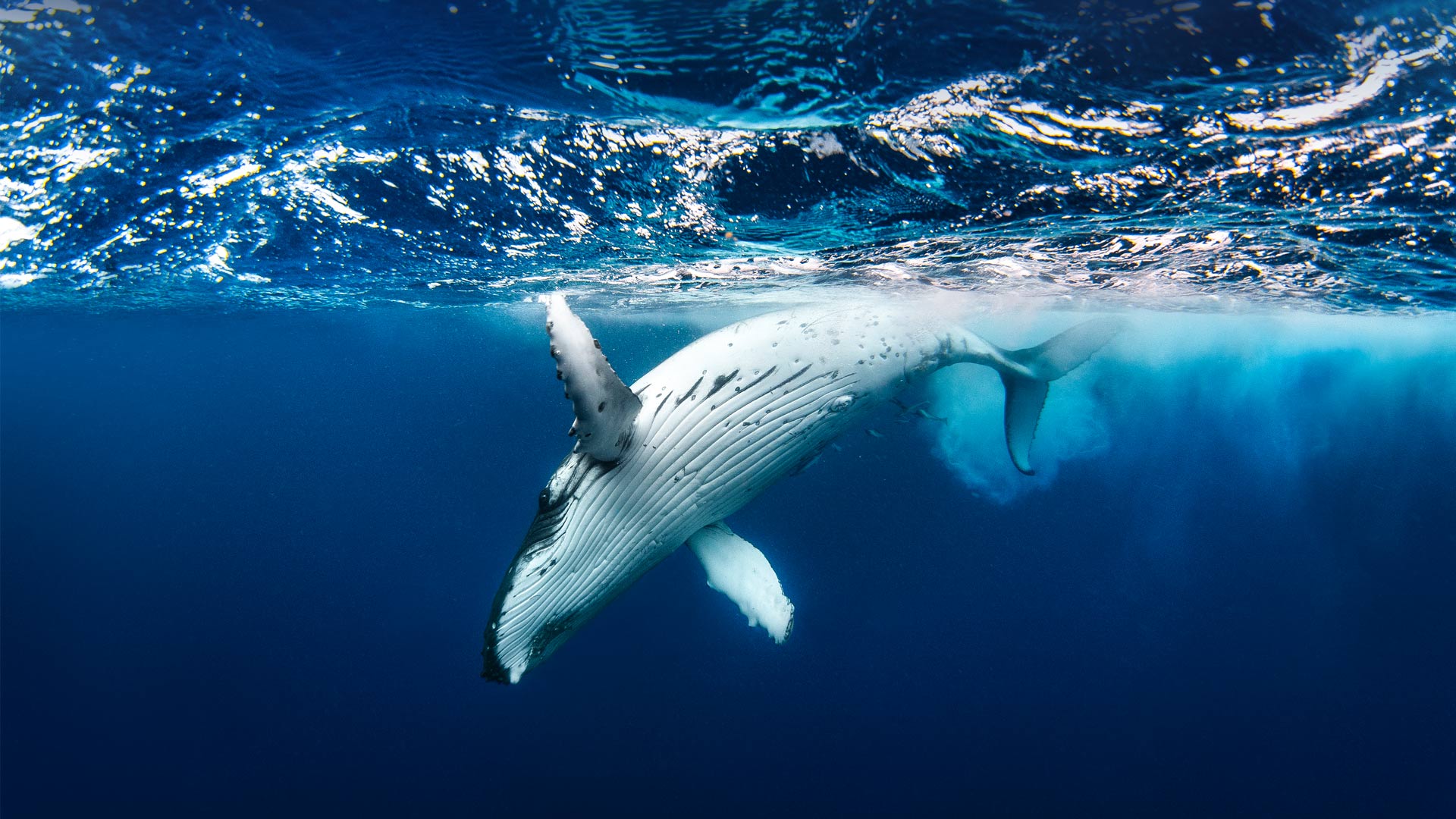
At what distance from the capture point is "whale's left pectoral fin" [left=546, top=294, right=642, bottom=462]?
2441mm

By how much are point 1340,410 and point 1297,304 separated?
31.4m

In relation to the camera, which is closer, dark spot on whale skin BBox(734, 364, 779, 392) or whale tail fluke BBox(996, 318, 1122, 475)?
dark spot on whale skin BBox(734, 364, 779, 392)

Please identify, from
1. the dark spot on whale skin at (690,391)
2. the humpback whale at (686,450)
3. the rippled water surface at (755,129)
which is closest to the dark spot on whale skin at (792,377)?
the humpback whale at (686,450)

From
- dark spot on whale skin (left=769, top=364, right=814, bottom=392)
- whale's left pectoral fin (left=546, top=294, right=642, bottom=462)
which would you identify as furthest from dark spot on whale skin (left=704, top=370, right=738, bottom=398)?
whale's left pectoral fin (left=546, top=294, right=642, bottom=462)

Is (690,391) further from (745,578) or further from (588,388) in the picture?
(745,578)

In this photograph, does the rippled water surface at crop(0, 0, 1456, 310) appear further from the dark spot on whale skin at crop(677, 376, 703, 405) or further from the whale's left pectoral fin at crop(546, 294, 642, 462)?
the whale's left pectoral fin at crop(546, 294, 642, 462)

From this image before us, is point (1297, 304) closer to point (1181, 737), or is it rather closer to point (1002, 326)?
point (1002, 326)

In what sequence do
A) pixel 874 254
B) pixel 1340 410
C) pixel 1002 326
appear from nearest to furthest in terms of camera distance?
pixel 874 254
pixel 1002 326
pixel 1340 410

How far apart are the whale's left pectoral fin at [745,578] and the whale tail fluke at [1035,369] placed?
4888 millimetres

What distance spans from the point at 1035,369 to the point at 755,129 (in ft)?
15.8

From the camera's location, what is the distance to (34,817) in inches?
734

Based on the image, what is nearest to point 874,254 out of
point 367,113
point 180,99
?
point 367,113

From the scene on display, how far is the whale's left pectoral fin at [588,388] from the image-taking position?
244 centimetres

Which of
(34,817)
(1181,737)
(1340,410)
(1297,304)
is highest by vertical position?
(1297,304)
